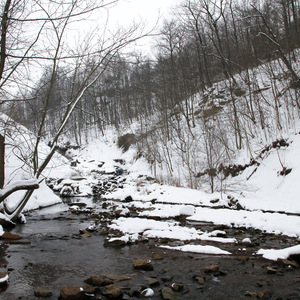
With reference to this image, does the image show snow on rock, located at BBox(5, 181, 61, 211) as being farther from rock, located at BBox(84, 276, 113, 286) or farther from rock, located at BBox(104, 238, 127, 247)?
rock, located at BBox(84, 276, 113, 286)

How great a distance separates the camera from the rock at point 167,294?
11.3ft

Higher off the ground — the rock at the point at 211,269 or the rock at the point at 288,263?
the rock at the point at 211,269

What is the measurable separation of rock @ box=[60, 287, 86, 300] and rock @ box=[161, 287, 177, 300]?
1.10 m

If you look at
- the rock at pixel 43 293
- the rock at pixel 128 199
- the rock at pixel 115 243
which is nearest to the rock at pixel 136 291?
the rock at pixel 43 293

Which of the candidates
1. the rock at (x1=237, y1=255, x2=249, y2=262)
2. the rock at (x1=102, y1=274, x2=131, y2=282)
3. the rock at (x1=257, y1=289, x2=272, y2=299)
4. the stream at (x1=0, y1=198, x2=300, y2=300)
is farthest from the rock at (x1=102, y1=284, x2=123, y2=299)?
the rock at (x1=237, y1=255, x2=249, y2=262)

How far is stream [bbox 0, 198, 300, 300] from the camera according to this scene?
12.0 ft

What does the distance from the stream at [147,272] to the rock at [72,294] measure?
0.16 m

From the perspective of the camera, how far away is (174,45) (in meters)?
26.8

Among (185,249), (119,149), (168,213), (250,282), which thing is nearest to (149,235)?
(185,249)

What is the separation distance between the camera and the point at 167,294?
352 cm

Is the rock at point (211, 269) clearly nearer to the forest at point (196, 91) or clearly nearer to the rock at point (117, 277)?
the rock at point (117, 277)

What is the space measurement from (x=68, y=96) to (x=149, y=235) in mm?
4470

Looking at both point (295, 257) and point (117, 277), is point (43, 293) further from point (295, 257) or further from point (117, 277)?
point (295, 257)

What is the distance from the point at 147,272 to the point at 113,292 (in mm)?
1050
